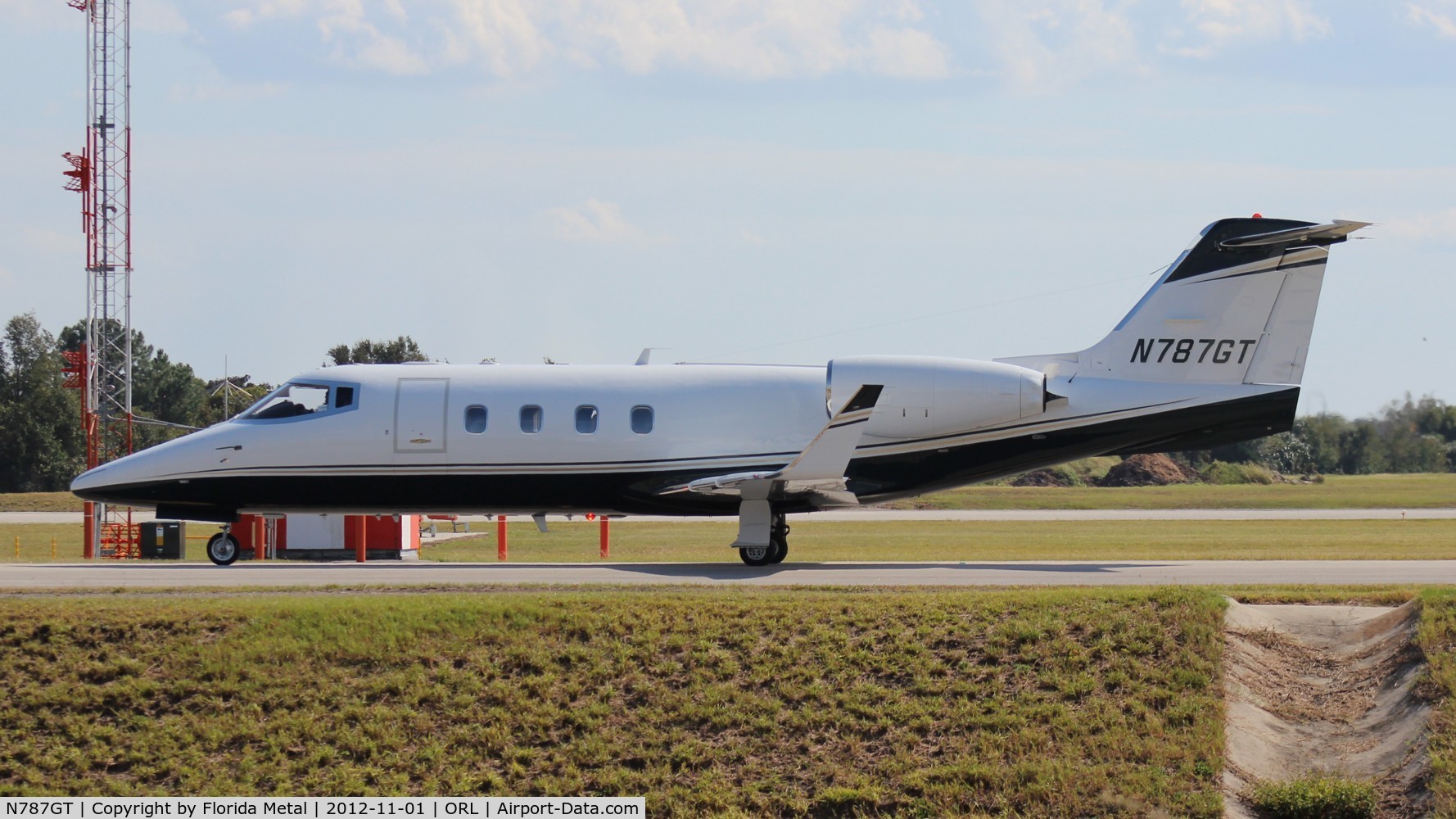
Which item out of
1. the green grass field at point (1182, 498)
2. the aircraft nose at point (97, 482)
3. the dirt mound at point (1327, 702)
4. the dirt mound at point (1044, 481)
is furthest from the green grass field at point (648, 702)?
the dirt mound at point (1044, 481)

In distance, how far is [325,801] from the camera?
12.3 metres

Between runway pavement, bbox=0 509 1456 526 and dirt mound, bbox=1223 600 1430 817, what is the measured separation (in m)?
34.2

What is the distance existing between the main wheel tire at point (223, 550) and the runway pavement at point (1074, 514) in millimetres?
23104

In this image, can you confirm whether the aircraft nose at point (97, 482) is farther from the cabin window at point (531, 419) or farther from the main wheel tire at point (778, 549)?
the main wheel tire at point (778, 549)

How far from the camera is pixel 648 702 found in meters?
13.4

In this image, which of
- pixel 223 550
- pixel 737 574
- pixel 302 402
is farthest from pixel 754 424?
pixel 223 550

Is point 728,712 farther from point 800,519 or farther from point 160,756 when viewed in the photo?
point 800,519

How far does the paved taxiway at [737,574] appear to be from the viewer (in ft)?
63.3

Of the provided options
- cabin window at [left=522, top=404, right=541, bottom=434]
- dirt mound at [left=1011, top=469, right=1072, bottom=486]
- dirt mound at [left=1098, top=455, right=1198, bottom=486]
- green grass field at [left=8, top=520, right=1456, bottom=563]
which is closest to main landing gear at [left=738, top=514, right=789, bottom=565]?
green grass field at [left=8, top=520, right=1456, bottom=563]

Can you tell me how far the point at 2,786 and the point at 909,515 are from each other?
43.2 meters

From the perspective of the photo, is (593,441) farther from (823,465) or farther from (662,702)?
(662,702)

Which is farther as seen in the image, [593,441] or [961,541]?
[961,541]

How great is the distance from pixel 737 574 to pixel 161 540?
20277 millimetres

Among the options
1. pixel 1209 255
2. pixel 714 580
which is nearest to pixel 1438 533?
pixel 1209 255
